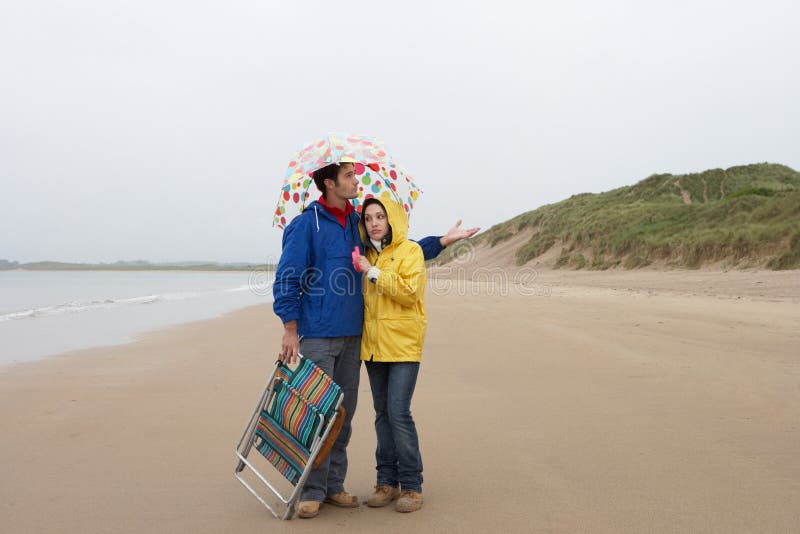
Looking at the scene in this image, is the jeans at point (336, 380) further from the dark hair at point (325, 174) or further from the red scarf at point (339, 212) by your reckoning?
the dark hair at point (325, 174)

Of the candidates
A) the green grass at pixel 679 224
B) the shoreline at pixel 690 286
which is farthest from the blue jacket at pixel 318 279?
the green grass at pixel 679 224

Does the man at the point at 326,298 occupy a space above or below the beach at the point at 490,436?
above

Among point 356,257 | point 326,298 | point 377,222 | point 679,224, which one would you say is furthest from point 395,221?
point 679,224

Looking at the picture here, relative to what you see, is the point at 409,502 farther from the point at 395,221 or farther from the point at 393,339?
the point at 395,221

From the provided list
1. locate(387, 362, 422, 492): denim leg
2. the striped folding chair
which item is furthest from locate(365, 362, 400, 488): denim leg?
the striped folding chair

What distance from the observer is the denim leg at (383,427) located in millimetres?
3340

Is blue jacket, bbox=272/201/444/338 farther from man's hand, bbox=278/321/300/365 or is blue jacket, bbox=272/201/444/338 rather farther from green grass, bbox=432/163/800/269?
green grass, bbox=432/163/800/269

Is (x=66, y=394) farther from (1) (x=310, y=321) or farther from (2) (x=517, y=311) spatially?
(2) (x=517, y=311)

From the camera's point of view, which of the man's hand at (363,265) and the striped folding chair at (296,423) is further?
the man's hand at (363,265)

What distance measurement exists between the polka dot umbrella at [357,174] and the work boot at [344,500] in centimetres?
156

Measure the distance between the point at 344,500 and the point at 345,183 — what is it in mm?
1693

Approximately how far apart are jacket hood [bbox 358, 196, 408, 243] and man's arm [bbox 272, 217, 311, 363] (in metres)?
0.34

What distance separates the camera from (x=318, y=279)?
3.25m

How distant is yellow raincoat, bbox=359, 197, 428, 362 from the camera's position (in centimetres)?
314
